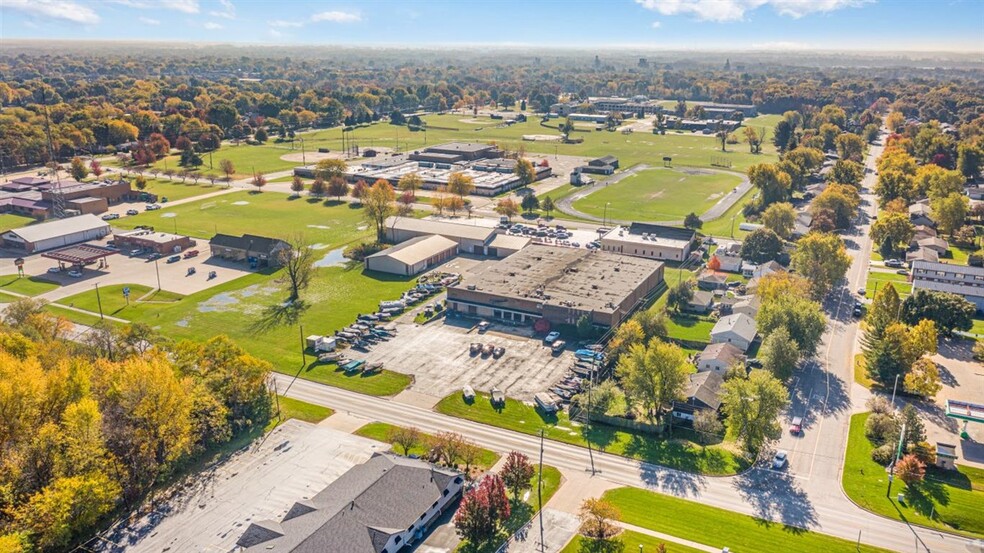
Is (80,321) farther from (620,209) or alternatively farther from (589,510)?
(620,209)

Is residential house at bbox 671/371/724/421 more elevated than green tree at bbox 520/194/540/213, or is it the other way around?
green tree at bbox 520/194/540/213

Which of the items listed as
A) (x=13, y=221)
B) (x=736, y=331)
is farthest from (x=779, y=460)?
(x=13, y=221)

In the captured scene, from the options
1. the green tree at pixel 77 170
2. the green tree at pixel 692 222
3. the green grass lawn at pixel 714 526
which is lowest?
the green grass lawn at pixel 714 526

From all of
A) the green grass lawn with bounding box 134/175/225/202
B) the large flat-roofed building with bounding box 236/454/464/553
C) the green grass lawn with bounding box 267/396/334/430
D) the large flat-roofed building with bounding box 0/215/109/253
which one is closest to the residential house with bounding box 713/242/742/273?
the green grass lawn with bounding box 267/396/334/430

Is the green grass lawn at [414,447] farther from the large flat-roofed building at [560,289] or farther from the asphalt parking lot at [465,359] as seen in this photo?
the large flat-roofed building at [560,289]

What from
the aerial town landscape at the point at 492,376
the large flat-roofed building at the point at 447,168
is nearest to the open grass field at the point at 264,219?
the aerial town landscape at the point at 492,376

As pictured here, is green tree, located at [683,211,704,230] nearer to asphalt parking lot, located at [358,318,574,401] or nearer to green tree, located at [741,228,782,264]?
green tree, located at [741,228,782,264]

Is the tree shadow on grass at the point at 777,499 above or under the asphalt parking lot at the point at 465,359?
under
